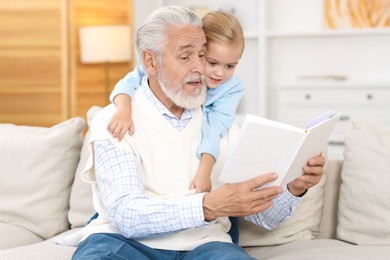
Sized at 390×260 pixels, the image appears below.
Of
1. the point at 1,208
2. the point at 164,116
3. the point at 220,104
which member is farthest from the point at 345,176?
the point at 1,208

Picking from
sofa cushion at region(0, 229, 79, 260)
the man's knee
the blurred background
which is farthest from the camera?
the blurred background

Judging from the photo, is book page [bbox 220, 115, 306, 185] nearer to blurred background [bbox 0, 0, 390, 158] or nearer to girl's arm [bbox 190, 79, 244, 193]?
girl's arm [bbox 190, 79, 244, 193]

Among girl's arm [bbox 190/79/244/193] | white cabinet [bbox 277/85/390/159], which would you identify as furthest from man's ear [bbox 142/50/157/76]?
white cabinet [bbox 277/85/390/159]

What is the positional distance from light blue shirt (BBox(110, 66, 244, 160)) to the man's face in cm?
11

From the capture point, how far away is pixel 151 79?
238cm

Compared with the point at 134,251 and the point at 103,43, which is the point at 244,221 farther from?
the point at 103,43

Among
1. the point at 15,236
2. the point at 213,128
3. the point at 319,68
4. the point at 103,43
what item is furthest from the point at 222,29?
the point at 319,68

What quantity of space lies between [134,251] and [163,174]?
0.86ft

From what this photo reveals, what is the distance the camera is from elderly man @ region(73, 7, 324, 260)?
2061 mm

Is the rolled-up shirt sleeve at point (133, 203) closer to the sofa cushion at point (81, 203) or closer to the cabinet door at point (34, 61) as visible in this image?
the sofa cushion at point (81, 203)

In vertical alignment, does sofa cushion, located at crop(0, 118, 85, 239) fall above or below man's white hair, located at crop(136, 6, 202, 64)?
below

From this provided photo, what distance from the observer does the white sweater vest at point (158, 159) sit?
88.0 inches

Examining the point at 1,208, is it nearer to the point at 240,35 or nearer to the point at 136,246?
the point at 136,246

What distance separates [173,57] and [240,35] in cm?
26
